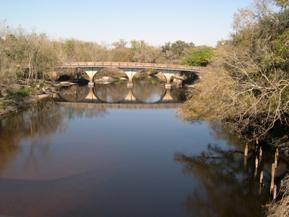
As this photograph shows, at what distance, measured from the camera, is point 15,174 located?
66.4 feet

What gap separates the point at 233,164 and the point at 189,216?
7769 millimetres

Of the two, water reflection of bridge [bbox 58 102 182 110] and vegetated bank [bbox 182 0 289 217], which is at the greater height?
vegetated bank [bbox 182 0 289 217]

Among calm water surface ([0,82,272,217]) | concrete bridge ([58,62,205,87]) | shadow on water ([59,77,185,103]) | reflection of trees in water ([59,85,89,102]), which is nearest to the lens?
calm water surface ([0,82,272,217])

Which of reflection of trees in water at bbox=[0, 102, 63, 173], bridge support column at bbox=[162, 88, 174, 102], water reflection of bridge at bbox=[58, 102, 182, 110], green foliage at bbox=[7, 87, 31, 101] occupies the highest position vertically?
green foliage at bbox=[7, 87, 31, 101]

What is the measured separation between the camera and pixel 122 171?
21344 millimetres

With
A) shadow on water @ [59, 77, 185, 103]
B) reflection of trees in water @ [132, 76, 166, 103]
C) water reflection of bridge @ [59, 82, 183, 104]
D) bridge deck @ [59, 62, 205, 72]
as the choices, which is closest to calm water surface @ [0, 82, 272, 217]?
water reflection of bridge @ [59, 82, 183, 104]

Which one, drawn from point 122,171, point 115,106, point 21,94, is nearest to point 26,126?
point 21,94

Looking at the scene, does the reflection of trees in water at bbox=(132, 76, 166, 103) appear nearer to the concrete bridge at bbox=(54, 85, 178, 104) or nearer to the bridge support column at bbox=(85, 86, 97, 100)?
the concrete bridge at bbox=(54, 85, 178, 104)

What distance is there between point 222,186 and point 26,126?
20.9m

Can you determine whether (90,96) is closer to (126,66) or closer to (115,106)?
(115,106)

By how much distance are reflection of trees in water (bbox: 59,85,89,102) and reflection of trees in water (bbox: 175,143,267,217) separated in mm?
30240

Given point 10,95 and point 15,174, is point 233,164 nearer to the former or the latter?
point 15,174

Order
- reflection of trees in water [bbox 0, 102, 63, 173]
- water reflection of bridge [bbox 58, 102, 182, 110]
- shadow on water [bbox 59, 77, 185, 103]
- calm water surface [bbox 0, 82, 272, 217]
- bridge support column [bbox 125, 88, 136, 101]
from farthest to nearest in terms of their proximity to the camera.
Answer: bridge support column [bbox 125, 88, 136, 101]
shadow on water [bbox 59, 77, 185, 103]
water reflection of bridge [bbox 58, 102, 182, 110]
reflection of trees in water [bbox 0, 102, 63, 173]
calm water surface [bbox 0, 82, 272, 217]

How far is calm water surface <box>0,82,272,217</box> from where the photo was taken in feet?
55.1
